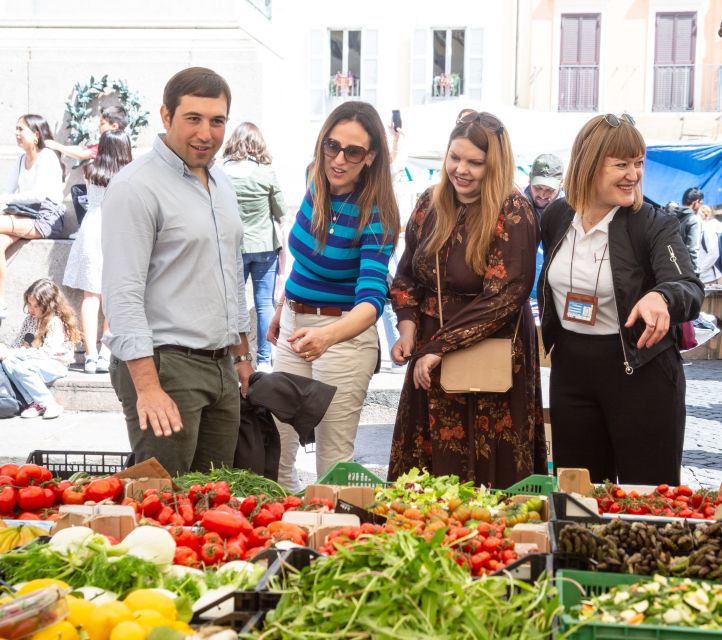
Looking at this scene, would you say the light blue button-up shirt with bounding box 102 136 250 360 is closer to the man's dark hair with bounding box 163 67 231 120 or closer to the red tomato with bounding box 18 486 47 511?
the man's dark hair with bounding box 163 67 231 120

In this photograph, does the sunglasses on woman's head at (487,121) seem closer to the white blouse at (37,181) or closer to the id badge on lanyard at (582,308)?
the id badge on lanyard at (582,308)

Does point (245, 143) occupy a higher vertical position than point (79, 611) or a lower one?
higher

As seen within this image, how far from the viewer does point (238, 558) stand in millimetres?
2803

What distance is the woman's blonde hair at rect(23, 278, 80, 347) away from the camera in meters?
7.64

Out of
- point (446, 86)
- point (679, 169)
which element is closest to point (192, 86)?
point (679, 169)

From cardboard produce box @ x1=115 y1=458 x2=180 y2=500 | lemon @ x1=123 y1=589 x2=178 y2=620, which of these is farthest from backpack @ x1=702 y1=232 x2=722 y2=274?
lemon @ x1=123 y1=589 x2=178 y2=620

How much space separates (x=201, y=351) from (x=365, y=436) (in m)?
3.98

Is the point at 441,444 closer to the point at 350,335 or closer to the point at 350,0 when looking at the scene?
the point at 350,335

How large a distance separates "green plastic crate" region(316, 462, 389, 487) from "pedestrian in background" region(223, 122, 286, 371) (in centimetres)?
390

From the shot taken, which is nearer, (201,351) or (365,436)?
Result: (201,351)

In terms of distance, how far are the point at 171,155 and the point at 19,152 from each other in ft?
17.0

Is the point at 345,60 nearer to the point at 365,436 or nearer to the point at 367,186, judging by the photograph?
the point at 365,436

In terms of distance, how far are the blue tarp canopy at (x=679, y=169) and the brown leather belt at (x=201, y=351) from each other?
12.9 metres

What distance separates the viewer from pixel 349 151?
3.97m
